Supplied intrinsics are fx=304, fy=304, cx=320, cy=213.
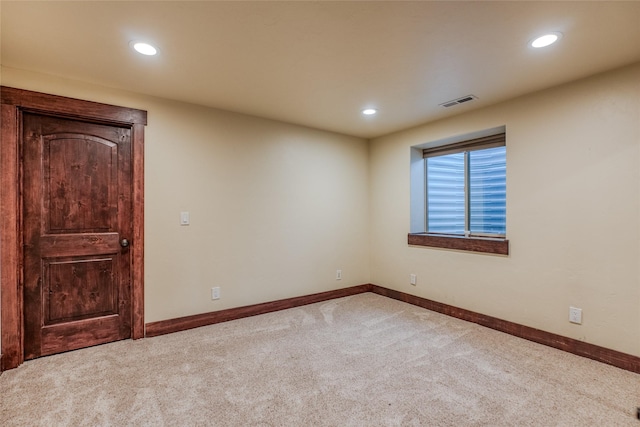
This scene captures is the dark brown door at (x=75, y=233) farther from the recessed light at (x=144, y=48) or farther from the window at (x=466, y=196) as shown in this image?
the window at (x=466, y=196)

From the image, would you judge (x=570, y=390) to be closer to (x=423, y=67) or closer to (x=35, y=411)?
(x=423, y=67)

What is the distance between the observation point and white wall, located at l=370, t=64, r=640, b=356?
225 cm

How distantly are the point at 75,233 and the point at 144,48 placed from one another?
1.66 meters

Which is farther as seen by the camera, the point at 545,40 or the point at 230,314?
the point at 230,314

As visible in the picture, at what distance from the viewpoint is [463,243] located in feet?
10.8

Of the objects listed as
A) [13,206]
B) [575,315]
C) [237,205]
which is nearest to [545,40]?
[575,315]

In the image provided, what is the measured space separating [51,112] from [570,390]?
4260 mm

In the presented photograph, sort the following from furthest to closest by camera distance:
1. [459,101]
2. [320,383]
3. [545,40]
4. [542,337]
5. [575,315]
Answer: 1. [459,101]
2. [542,337]
3. [575,315]
4. [320,383]
5. [545,40]

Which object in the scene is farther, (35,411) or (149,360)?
(149,360)

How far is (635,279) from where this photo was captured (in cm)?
222

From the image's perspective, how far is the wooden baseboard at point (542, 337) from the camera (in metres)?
2.25

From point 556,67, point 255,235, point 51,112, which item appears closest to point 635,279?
point 556,67

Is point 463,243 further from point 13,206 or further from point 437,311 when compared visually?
point 13,206

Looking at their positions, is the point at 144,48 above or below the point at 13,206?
above
